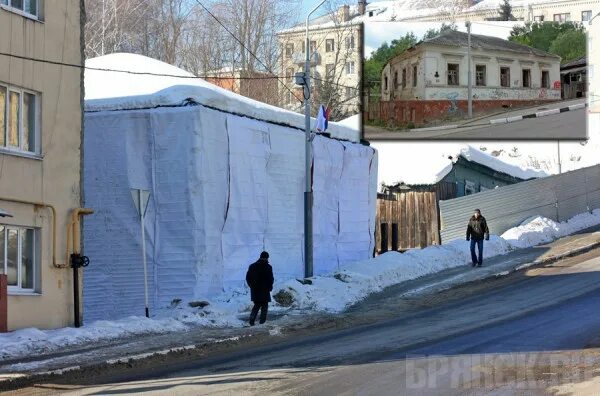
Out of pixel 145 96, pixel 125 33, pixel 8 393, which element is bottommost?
pixel 8 393

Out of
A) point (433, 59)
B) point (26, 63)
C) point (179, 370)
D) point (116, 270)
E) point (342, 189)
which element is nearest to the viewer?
point (179, 370)

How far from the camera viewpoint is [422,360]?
40.9 ft

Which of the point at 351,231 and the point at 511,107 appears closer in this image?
the point at 351,231

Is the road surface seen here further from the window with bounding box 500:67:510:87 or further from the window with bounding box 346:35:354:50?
the window with bounding box 346:35:354:50

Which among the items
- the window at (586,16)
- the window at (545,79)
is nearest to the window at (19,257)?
the window at (545,79)

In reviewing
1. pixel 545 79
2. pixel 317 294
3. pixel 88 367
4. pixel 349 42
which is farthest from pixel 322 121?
pixel 349 42

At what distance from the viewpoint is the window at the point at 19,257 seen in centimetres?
1652

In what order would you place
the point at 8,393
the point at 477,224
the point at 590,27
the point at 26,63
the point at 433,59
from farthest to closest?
the point at 590,27
the point at 433,59
the point at 477,224
the point at 26,63
the point at 8,393

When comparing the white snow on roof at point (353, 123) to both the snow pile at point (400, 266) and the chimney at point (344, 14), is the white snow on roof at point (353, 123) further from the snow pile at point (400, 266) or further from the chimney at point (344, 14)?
the chimney at point (344, 14)

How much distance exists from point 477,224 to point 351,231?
13.7ft

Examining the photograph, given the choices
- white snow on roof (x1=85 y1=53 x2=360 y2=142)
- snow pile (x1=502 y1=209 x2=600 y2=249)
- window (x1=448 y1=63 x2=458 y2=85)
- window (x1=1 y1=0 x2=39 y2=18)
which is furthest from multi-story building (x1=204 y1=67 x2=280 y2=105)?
window (x1=1 y1=0 x2=39 y2=18)

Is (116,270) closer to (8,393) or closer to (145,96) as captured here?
(145,96)

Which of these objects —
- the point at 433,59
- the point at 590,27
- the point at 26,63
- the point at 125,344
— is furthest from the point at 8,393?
the point at 590,27

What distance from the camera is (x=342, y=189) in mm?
26922
